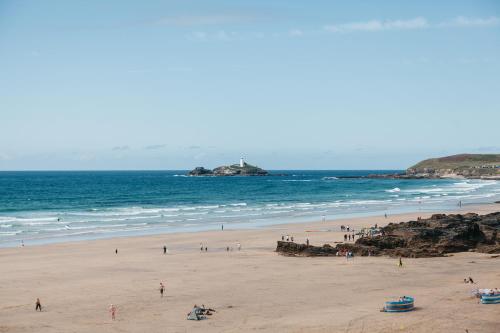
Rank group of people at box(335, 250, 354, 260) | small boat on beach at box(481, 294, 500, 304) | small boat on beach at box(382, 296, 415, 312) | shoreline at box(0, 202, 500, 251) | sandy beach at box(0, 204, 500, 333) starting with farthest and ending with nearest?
shoreline at box(0, 202, 500, 251), group of people at box(335, 250, 354, 260), small boat on beach at box(481, 294, 500, 304), small boat on beach at box(382, 296, 415, 312), sandy beach at box(0, 204, 500, 333)

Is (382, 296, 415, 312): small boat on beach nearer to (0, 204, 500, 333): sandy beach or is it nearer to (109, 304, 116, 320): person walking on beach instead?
(0, 204, 500, 333): sandy beach

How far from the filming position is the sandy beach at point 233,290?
2641 cm

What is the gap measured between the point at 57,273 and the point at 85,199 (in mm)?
72167

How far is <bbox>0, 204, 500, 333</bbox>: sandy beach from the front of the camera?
1040 inches

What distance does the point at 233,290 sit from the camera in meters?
33.2

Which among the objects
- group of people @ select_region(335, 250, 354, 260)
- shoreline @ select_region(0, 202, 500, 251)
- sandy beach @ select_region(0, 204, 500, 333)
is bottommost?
sandy beach @ select_region(0, 204, 500, 333)

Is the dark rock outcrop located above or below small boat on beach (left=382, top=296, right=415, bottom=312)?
above

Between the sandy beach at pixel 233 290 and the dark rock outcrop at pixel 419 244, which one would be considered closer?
the sandy beach at pixel 233 290

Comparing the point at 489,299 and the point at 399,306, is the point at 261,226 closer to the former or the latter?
the point at 489,299

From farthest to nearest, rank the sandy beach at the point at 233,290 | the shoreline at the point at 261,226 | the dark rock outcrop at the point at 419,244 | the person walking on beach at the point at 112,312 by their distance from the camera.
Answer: the shoreline at the point at 261,226 → the dark rock outcrop at the point at 419,244 → the person walking on beach at the point at 112,312 → the sandy beach at the point at 233,290

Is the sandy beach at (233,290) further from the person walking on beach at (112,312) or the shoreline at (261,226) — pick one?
the shoreline at (261,226)

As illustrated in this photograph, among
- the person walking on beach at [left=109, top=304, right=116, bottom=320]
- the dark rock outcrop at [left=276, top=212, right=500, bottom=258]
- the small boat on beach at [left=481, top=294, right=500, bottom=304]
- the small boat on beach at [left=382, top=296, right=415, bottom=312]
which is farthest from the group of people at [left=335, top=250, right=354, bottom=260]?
the person walking on beach at [left=109, top=304, right=116, bottom=320]

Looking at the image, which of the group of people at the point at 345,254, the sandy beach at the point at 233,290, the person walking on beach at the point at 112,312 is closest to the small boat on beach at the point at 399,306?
the sandy beach at the point at 233,290

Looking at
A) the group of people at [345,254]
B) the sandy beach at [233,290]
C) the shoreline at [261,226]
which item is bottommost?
the sandy beach at [233,290]
